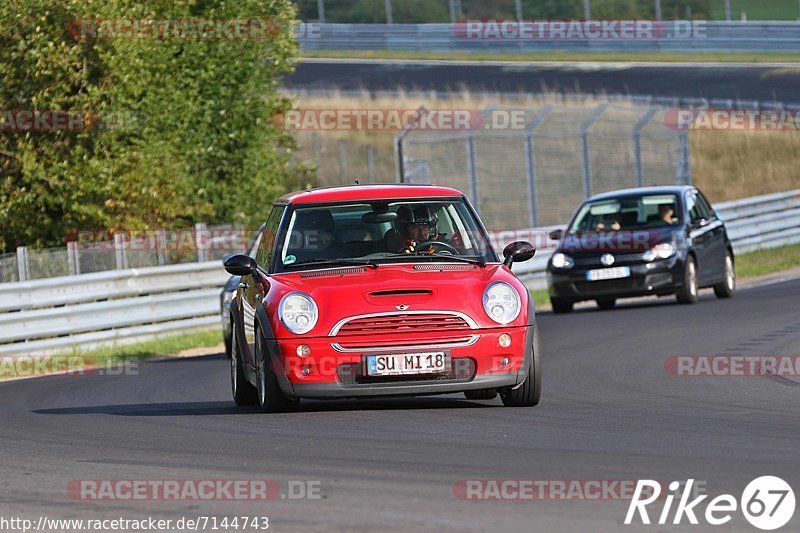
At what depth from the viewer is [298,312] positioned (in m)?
10.3

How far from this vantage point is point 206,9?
97.0ft

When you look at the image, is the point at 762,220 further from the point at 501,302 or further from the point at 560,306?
the point at 501,302

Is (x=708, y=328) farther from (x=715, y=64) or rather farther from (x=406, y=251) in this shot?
(x=715, y=64)

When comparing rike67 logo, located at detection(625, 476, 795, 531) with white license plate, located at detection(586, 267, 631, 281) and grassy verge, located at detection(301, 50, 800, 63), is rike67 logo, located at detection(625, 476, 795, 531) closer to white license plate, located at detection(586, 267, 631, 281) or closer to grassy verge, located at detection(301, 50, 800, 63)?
white license plate, located at detection(586, 267, 631, 281)

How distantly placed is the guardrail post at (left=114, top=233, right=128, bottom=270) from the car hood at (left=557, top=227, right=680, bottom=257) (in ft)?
19.3

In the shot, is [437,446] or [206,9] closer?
[437,446]

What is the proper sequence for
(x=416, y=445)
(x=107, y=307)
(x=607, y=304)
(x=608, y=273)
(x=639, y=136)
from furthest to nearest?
(x=639, y=136)
(x=607, y=304)
(x=608, y=273)
(x=107, y=307)
(x=416, y=445)

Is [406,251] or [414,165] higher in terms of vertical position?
[406,251]

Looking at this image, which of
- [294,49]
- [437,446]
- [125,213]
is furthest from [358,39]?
[437,446]

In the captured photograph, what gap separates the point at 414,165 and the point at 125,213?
7147mm

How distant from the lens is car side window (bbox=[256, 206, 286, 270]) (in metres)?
11.4

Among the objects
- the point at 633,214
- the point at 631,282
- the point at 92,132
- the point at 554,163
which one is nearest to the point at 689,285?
the point at 631,282

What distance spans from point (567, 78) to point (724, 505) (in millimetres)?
41620

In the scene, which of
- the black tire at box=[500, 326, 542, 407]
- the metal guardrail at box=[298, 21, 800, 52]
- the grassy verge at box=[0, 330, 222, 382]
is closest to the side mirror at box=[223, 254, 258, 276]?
the black tire at box=[500, 326, 542, 407]
